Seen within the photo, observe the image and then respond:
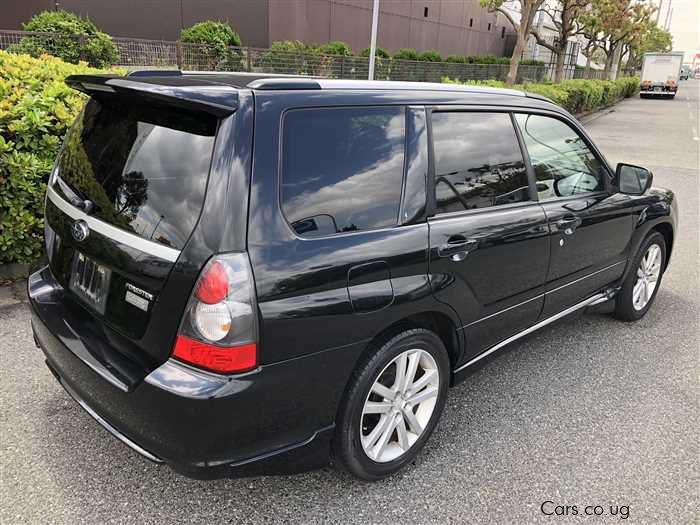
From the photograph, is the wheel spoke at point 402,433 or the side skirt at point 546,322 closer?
the wheel spoke at point 402,433

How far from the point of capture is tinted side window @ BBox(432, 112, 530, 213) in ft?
8.84

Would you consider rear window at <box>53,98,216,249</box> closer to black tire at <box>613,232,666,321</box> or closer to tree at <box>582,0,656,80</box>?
black tire at <box>613,232,666,321</box>

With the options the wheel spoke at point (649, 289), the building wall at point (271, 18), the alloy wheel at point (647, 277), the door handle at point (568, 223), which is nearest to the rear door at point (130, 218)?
the door handle at point (568, 223)

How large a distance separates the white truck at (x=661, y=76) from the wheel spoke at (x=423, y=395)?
48.0 meters

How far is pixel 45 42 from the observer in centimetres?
1114

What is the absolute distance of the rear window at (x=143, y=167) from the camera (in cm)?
204

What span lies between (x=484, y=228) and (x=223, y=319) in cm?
144

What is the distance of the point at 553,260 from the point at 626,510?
1.36m

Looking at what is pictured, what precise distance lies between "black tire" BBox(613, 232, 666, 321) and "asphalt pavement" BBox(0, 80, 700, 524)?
44 centimetres

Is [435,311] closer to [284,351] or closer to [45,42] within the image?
[284,351]

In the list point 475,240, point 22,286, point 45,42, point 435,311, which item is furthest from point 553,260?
point 45,42

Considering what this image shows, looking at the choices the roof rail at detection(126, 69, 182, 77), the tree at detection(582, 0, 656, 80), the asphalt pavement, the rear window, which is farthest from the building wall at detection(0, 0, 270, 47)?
the rear window

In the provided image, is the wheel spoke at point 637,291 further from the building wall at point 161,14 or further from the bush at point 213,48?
the building wall at point 161,14

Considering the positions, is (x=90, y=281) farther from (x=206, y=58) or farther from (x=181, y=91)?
(x=206, y=58)
